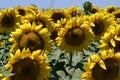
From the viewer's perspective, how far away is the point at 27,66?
4.60 metres

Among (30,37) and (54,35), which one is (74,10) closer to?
(54,35)

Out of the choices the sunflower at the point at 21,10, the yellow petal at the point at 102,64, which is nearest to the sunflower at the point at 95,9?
the sunflower at the point at 21,10

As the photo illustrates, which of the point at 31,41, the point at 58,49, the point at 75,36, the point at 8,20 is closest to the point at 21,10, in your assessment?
the point at 8,20

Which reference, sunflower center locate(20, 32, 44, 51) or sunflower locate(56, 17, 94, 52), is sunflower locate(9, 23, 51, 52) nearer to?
sunflower center locate(20, 32, 44, 51)

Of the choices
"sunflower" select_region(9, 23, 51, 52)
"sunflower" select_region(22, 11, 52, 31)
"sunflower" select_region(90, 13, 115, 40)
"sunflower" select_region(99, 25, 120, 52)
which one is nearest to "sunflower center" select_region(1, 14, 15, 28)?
"sunflower" select_region(22, 11, 52, 31)

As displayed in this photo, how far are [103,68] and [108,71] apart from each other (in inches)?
3.3

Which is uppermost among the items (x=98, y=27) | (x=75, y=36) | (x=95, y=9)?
(x=75, y=36)

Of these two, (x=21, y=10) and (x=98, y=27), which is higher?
(x=21, y=10)

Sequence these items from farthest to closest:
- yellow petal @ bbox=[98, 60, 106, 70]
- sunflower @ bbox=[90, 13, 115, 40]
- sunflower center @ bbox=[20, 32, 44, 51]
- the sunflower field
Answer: sunflower @ bbox=[90, 13, 115, 40] < sunflower center @ bbox=[20, 32, 44, 51] < yellow petal @ bbox=[98, 60, 106, 70] < the sunflower field

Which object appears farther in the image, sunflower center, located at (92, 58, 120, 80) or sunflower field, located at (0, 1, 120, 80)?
sunflower center, located at (92, 58, 120, 80)

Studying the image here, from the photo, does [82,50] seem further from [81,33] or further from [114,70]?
[114,70]

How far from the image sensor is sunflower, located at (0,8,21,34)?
8000 millimetres

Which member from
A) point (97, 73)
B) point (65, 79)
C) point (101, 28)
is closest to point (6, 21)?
point (101, 28)

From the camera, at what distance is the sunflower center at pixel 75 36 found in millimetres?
6380
